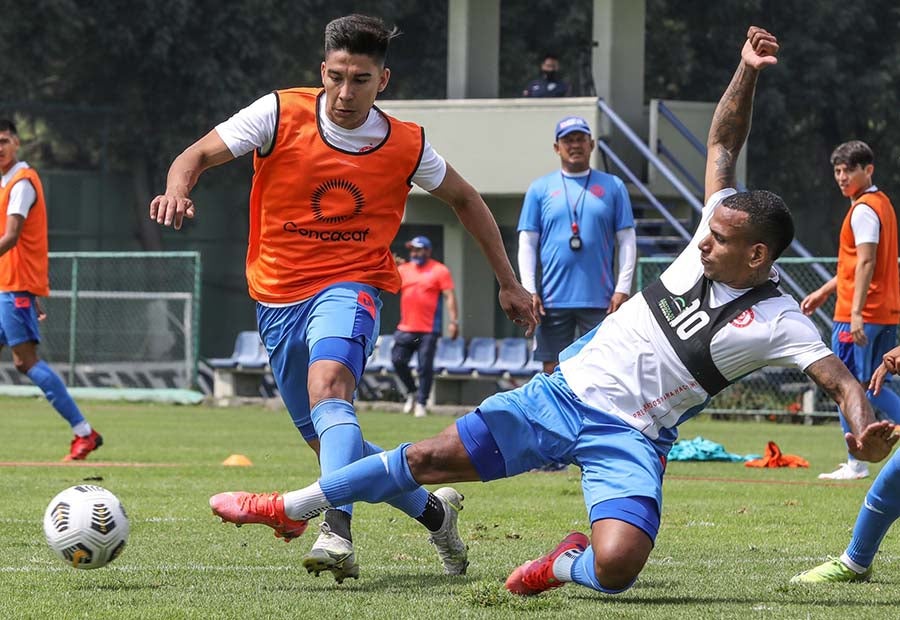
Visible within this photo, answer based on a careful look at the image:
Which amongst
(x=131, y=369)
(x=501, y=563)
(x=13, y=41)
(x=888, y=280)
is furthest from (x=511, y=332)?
(x=501, y=563)

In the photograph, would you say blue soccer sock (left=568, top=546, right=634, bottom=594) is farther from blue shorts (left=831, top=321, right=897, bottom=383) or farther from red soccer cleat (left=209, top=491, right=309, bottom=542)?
blue shorts (left=831, top=321, right=897, bottom=383)

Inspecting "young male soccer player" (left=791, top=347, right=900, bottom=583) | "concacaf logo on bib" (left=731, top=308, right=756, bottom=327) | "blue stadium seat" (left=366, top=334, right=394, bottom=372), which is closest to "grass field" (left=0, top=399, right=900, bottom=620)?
"young male soccer player" (left=791, top=347, right=900, bottom=583)

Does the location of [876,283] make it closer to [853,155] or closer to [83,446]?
[853,155]

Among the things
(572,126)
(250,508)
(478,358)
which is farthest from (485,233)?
(478,358)

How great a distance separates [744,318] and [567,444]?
797 mm

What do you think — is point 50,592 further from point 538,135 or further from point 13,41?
point 13,41

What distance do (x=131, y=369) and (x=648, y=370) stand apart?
24.0 metres

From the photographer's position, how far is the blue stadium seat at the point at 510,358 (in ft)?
76.9

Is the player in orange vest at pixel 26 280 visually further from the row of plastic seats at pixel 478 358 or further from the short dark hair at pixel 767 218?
the row of plastic seats at pixel 478 358

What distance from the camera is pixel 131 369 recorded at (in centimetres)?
2928

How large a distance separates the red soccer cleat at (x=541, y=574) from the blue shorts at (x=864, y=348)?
6199mm

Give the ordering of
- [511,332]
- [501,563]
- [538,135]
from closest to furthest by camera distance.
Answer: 1. [501,563]
2. [538,135]
3. [511,332]

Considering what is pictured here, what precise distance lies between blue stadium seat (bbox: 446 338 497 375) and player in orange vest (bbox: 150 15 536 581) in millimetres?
16501

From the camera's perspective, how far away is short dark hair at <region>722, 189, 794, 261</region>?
6.11 meters
